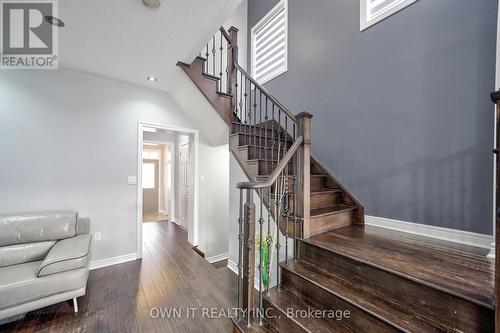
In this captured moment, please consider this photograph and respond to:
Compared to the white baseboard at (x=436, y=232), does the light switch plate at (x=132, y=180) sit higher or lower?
higher

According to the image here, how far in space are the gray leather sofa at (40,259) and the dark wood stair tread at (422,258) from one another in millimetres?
2304

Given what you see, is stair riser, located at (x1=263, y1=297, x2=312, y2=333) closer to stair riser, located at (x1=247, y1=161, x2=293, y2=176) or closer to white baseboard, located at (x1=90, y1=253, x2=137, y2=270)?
stair riser, located at (x1=247, y1=161, x2=293, y2=176)

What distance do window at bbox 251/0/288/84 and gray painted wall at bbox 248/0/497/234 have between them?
0.66m

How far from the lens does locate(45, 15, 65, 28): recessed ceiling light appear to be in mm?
1778

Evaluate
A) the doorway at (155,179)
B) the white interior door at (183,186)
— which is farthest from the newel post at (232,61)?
the doorway at (155,179)

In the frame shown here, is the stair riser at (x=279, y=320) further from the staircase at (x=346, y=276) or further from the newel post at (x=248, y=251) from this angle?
the newel post at (x=248, y=251)

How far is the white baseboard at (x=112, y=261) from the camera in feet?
9.44

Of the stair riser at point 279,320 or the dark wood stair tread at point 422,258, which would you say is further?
the stair riser at point 279,320

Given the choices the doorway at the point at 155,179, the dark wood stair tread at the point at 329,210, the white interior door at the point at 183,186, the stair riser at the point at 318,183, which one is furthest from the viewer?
the doorway at the point at 155,179

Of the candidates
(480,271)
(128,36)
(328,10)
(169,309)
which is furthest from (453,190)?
(128,36)

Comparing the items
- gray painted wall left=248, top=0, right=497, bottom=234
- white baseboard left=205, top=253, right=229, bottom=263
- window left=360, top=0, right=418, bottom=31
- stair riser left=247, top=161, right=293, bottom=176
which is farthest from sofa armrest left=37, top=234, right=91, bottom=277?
window left=360, top=0, right=418, bottom=31

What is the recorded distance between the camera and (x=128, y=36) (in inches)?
80.5

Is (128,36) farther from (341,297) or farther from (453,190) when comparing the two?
(453,190)

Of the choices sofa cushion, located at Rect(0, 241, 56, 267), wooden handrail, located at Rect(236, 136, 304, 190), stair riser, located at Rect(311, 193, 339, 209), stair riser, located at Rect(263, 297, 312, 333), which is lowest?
stair riser, located at Rect(263, 297, 312, 333)
